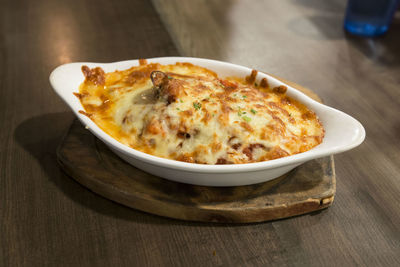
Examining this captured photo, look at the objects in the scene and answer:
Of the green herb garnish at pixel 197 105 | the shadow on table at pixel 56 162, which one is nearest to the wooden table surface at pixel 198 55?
the shadow on table at pixel 56 162

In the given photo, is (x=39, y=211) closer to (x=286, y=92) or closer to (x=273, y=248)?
(x=273, y=248)

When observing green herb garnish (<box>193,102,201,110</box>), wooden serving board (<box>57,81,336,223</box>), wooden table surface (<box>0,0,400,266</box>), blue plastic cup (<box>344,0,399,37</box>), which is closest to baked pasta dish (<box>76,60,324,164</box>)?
green herb garnish (<box>193,102,201,110</box>)

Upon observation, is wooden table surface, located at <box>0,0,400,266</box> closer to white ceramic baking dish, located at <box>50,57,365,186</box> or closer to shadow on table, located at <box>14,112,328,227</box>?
shadow on table, located at <box>14,112,328,227</box>

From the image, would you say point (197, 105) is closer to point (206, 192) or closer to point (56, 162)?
point (206, 192)

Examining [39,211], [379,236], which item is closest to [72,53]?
[39,211]

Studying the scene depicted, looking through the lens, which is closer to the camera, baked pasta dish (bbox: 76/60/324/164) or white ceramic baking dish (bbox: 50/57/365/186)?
white ceramic baking dish (bbox: 50/57/365/186)

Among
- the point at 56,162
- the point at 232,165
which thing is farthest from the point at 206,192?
the point at 56,162
